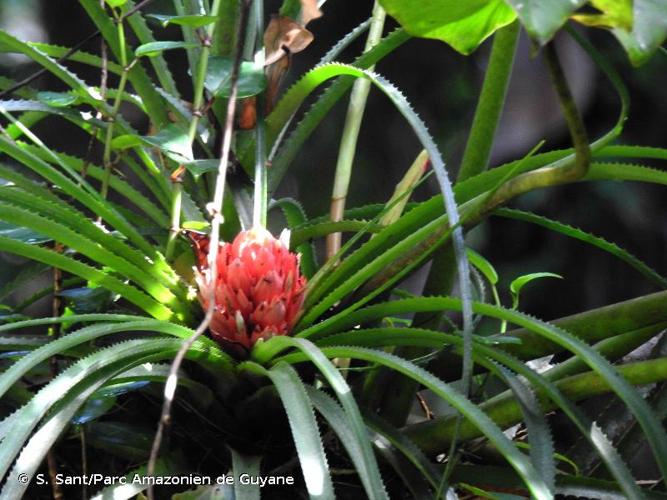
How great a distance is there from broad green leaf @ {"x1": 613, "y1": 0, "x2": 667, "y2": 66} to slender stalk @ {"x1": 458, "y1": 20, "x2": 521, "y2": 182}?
0.81 ft

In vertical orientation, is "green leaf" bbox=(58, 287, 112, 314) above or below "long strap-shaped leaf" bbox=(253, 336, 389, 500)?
above

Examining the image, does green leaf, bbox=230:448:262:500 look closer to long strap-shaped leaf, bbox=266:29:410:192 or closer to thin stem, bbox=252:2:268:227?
thin stem, bbox=252:2:268:227

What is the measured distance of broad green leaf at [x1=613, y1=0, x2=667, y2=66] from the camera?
1.37 ft

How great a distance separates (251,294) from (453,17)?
26 centimetres

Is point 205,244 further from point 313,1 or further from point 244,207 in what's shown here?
point 313,1

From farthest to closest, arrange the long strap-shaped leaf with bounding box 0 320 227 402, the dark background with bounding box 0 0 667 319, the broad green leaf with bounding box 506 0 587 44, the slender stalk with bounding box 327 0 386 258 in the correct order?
the dark background with bounding box 0 0 667 319
the slender stalk with bounding box 327 0 386 258
the long strap-shaped leaf with bounding box 0 320 227 402
the broad green leaf with bounding box 506 0 587 44

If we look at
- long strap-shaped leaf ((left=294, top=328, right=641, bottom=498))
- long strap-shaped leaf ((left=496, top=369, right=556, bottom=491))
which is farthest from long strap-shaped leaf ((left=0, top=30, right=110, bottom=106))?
long strap-shaped leaf ((left=496, top=369, right=556, bottom=491))

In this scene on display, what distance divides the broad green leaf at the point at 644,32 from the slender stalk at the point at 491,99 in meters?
0.25

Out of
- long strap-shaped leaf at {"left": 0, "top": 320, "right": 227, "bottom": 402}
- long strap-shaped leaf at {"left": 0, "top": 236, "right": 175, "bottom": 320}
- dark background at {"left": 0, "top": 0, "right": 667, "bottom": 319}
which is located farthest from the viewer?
dark background at {"left": 0, "top": 0, "right": 667, "bottom": 319}

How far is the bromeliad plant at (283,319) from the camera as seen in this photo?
0.54 m

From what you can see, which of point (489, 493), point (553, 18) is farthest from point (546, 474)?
point (553, 18)

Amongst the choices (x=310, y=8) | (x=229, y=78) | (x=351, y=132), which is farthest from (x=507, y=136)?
(x=229, y=78)

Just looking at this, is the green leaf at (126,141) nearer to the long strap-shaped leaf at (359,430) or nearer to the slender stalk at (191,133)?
the slender stalk at (191,133)

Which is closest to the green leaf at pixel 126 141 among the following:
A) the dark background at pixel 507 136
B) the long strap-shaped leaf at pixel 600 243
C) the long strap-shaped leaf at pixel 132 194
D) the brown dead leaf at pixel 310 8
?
the long strap-shaped leaf at pixel 132 194
